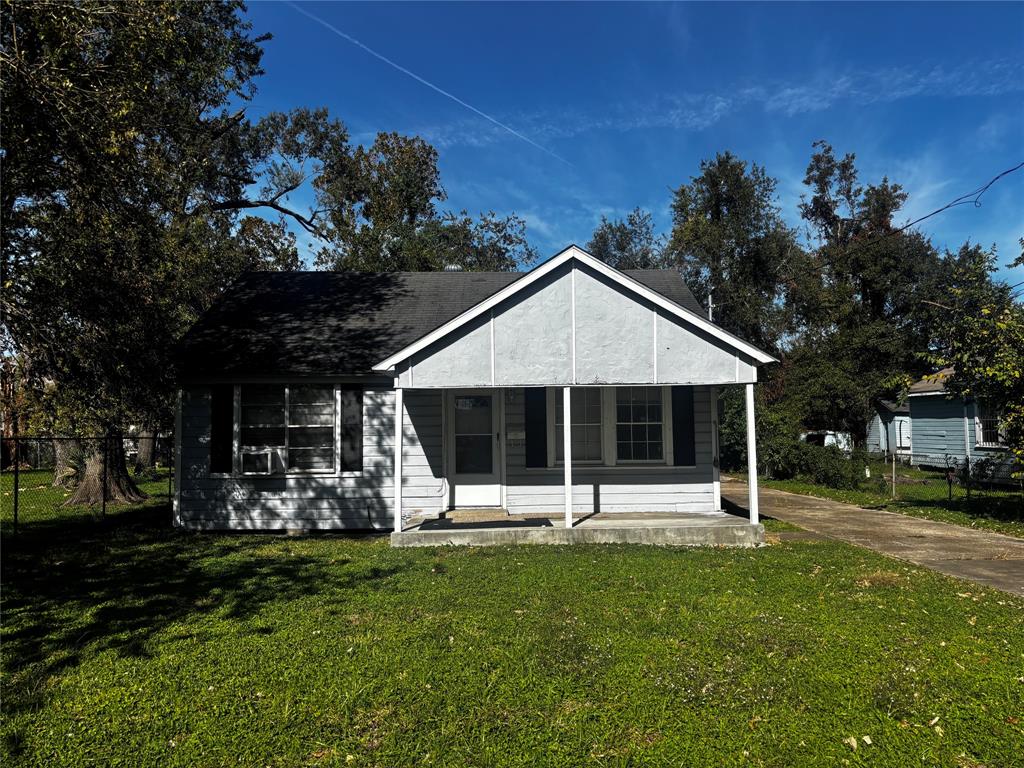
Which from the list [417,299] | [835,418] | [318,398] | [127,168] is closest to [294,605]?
[318,398]

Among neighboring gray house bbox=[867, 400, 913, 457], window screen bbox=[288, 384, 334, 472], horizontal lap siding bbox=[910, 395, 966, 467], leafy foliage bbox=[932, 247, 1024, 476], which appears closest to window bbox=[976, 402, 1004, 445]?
horizontal lap siding bbox=[910, 395, 966, 467]

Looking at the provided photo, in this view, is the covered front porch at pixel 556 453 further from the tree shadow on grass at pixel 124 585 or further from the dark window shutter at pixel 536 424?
the tree shadow on grass at pixel 124 585

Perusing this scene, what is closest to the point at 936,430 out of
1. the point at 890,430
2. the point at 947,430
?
the point at 947,430

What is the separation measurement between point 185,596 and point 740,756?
18.7 ft

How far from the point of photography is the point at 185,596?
6.64m

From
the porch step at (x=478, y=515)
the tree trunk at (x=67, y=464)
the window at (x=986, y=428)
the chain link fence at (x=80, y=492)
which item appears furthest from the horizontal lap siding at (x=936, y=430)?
the tree trunk at (x=67, y=464)

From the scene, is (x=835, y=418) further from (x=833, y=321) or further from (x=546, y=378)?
(x=546, y=378)

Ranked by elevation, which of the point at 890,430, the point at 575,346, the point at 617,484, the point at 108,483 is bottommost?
the point at 108,483

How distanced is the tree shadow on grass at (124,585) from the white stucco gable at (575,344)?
3.09 m

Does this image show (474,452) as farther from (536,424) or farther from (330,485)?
(330,485)

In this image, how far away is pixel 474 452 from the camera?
11.3 m

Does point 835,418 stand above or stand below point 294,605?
above

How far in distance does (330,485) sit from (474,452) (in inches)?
103

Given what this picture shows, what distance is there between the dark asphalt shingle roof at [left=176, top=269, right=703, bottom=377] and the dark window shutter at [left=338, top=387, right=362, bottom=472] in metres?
0.48
